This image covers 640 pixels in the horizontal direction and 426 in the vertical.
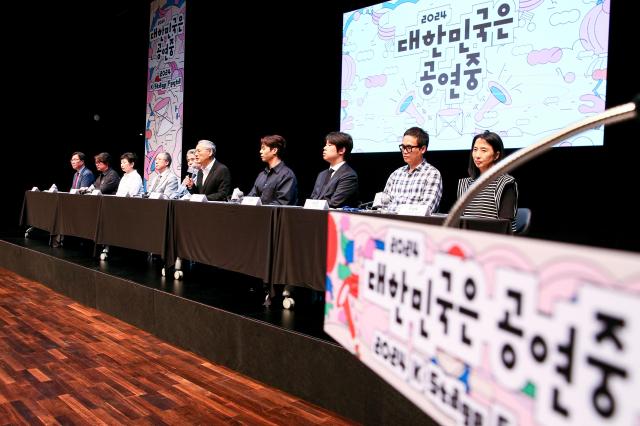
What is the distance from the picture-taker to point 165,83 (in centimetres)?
617

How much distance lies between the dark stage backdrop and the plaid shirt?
0.59m

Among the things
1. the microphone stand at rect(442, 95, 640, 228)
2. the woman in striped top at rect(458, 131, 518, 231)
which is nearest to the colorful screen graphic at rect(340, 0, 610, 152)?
the woman in striped top at rect(458, 131, 518, 231)

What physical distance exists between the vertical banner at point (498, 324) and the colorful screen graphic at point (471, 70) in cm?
263

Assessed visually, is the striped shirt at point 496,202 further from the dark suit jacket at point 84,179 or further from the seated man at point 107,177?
the dark suit jacket at point 84,179

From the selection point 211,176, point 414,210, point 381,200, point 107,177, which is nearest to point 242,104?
point 107,177

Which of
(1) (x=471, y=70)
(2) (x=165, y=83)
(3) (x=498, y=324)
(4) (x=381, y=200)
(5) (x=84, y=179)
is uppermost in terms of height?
(2) (x=165, y=83)

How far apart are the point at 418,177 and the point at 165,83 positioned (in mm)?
4292

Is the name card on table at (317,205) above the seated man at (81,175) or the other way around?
the other way around

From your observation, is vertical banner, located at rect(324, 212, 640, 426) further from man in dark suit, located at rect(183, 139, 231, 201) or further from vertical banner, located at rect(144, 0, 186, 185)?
vertical banner, located at rect(144, 0, 186, 185)

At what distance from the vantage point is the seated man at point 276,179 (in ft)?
10.9

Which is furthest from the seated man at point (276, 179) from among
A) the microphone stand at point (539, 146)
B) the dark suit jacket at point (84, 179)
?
the dark suit jacket at point (84, 179)

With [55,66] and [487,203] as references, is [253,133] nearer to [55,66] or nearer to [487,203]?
[487,203]

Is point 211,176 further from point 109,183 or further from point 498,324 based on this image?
point 498,324

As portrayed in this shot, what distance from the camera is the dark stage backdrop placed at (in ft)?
9.49
